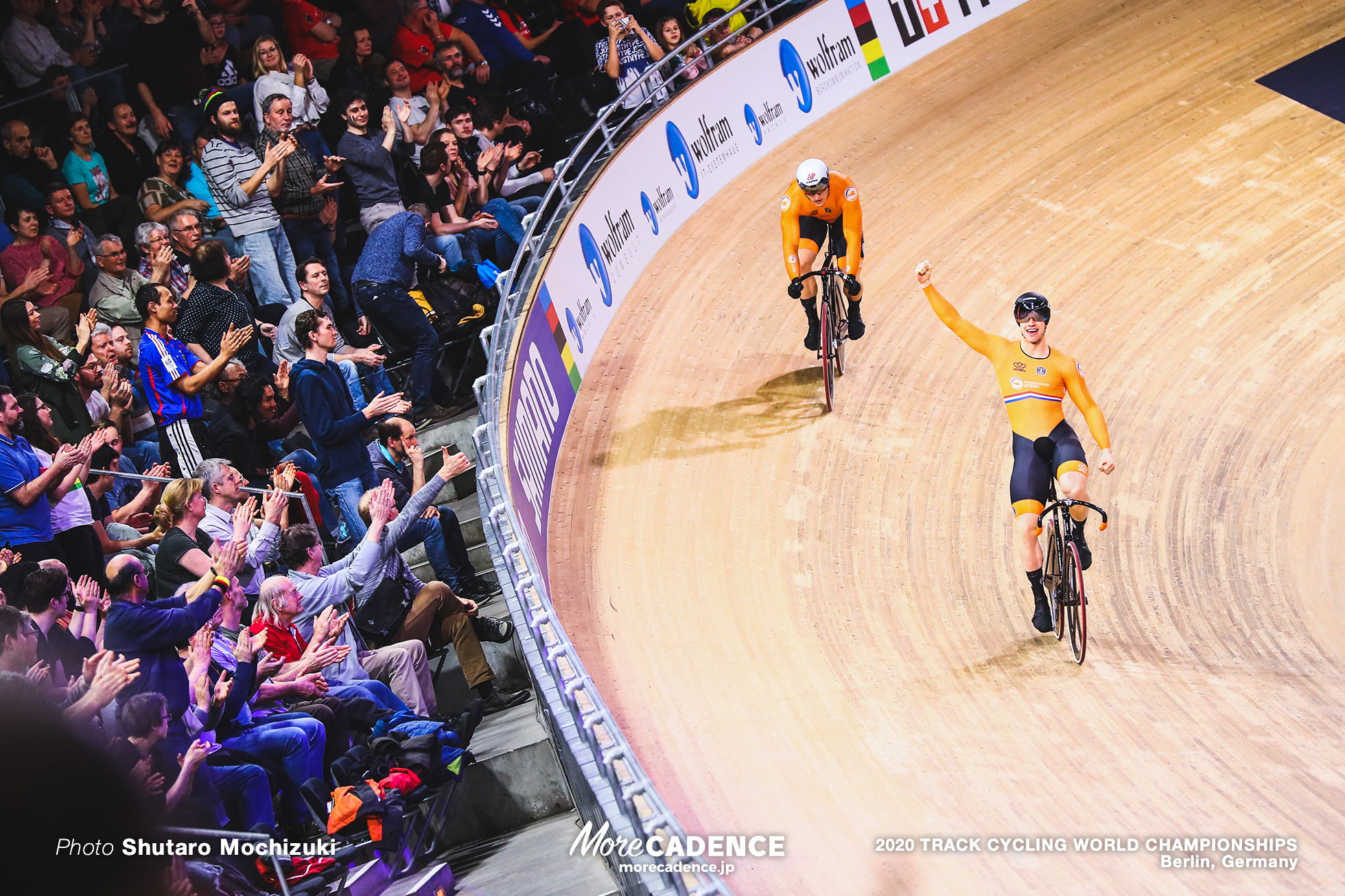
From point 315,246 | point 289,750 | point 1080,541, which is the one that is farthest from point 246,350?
point 1080,541

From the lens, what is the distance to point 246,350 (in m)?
7.47

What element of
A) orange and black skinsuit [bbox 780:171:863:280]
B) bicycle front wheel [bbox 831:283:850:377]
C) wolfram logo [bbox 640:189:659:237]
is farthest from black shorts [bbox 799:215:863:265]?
wolfram logo [bbox 640:189:659:237]

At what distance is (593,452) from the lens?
8516 millimetres

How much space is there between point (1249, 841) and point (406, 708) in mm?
3826

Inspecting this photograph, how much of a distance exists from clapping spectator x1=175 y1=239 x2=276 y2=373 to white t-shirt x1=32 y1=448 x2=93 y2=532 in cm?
127

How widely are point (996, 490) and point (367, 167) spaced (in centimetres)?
503

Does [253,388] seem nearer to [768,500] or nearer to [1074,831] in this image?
[768,500]

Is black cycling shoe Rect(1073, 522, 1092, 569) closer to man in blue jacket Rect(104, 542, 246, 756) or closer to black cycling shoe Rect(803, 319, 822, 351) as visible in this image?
black cycling shoe Rect(803, 319, 822, 351)

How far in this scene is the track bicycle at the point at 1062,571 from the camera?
6312 mm

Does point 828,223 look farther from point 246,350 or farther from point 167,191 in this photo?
point 167,191

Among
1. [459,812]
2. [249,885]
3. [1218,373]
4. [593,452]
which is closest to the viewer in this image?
[249,885]

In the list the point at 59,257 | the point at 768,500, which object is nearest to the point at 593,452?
the point at 768,500

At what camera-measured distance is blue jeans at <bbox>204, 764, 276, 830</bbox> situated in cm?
481

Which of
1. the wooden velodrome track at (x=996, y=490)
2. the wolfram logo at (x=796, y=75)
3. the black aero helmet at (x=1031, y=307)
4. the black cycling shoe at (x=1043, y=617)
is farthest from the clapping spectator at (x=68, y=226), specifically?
the wolfram logo at (x=796, y=75)
